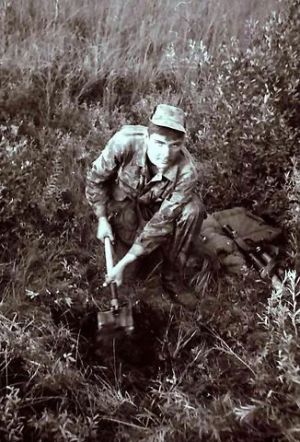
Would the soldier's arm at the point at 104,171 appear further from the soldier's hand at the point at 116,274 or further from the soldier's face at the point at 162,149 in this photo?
the soldier's hand at the point at 116,274

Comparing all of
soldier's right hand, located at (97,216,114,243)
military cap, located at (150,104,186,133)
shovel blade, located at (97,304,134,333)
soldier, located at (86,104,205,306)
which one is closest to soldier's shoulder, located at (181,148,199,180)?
soldier, located at (86,104,205,306)

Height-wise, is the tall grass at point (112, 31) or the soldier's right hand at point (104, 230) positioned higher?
the tall grass at point (112, 31)

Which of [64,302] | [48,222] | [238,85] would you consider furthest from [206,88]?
[64,302]

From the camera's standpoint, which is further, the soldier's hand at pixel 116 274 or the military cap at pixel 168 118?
the soldier's hand at pixel 116 274

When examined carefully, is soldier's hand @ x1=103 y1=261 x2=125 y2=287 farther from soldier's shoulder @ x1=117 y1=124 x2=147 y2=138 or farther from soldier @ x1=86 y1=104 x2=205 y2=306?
soldier's shoulder @ x1=117 y1=124 x2=147 y2=138

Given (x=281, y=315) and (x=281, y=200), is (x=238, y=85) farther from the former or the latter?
(x=281, y=315)

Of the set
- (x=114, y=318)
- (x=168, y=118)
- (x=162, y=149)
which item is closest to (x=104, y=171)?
(x=162, y=149)

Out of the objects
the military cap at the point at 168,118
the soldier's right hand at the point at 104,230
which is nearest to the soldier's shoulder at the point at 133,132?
the military cap at the point at 168,118

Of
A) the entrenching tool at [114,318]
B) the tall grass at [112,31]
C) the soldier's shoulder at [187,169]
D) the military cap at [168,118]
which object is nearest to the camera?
the military cap at [168,118]

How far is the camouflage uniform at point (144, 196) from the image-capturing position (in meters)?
3.53

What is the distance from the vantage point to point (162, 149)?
3426 mm

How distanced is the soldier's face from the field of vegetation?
0.75 meters

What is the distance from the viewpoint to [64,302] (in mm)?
3924

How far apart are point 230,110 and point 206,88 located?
450mm
